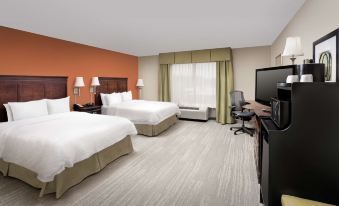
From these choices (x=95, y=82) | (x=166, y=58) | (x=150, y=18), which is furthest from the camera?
(x=166, y=58)

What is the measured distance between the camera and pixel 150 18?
3246 mm

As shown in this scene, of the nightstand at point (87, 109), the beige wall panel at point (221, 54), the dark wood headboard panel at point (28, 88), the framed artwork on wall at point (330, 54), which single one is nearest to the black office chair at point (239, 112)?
the beige wall panel at point (221, 54)

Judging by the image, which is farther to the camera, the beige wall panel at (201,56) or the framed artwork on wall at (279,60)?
the beige wall panel at (201,56)

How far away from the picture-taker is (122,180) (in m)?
2.62

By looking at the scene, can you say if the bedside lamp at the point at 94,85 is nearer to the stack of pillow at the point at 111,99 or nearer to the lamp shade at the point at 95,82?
the lamp shade at the point at 95,82

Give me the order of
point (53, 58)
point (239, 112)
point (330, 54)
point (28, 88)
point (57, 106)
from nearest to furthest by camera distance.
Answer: point (330, 54)
point (28, 88)
point (57, 106)
point (53, 58)
point (239, 112)

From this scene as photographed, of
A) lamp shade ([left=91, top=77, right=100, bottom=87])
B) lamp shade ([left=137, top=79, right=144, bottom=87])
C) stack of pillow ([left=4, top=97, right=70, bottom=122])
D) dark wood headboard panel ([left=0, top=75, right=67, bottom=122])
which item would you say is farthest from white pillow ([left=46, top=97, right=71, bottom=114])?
lamp shade ([left=137, top=79, right=144, bottom=87])

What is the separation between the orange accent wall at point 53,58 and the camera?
3.67 metres

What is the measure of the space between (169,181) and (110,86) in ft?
14.9

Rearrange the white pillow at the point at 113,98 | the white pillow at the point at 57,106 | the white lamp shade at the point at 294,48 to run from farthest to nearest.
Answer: the white pillow at the point at 113,98, the white pillow at the point at 57,106, the white lamp shade at the point at 294,48

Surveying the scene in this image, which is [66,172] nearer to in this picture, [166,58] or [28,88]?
[28,88]

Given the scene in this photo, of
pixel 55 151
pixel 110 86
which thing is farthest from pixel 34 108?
pixel 110 86

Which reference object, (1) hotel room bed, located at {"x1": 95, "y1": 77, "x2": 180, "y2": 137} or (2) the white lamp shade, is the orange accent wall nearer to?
(1) hotel room bed, located at {"x1": 95, "y1": 77, "x2": 180, "y2": 137}

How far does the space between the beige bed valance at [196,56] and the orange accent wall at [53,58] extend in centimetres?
177
